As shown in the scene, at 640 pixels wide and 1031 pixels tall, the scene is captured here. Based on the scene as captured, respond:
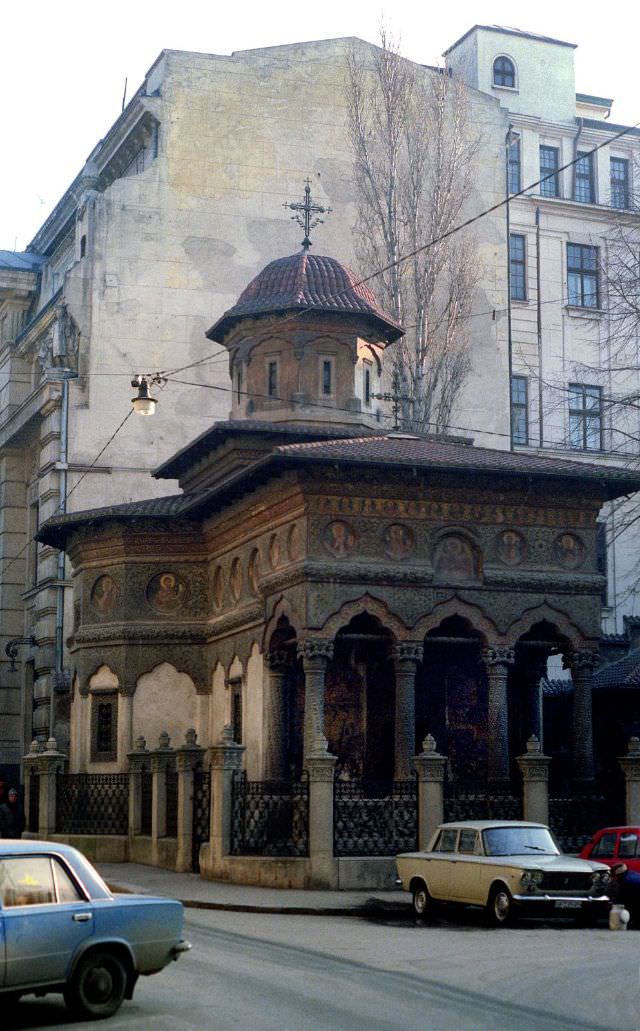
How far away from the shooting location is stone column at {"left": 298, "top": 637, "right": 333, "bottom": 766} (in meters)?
24.5

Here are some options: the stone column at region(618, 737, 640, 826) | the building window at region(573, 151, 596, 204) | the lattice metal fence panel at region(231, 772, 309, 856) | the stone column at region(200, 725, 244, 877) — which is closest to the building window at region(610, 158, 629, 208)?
the building window at region(573, 151, 596, 204)

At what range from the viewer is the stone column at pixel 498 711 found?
83.7 feet

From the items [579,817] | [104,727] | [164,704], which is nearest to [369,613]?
[579,817]

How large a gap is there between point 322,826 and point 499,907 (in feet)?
16.1

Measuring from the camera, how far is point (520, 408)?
4675 cm

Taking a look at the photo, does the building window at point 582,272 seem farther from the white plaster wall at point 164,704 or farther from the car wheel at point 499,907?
the car wheel at point 499,907

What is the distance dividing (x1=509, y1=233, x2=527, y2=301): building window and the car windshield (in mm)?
30432

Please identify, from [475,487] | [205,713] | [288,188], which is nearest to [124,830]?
[205,713]

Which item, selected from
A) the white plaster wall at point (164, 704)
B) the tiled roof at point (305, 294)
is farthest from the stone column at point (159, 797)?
the tiled roof at point (305, 294)

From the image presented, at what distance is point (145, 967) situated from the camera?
11156mm

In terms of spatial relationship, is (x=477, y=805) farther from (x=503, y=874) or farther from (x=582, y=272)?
(x=582, y=272)

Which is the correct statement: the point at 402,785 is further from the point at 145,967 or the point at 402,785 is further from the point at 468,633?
the point at 145,967

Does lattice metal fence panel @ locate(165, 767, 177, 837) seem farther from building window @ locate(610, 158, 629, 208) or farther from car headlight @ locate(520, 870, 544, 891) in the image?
building window @ locate(610, 158, 629, 208)

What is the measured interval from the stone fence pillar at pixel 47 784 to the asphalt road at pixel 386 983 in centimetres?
1280
